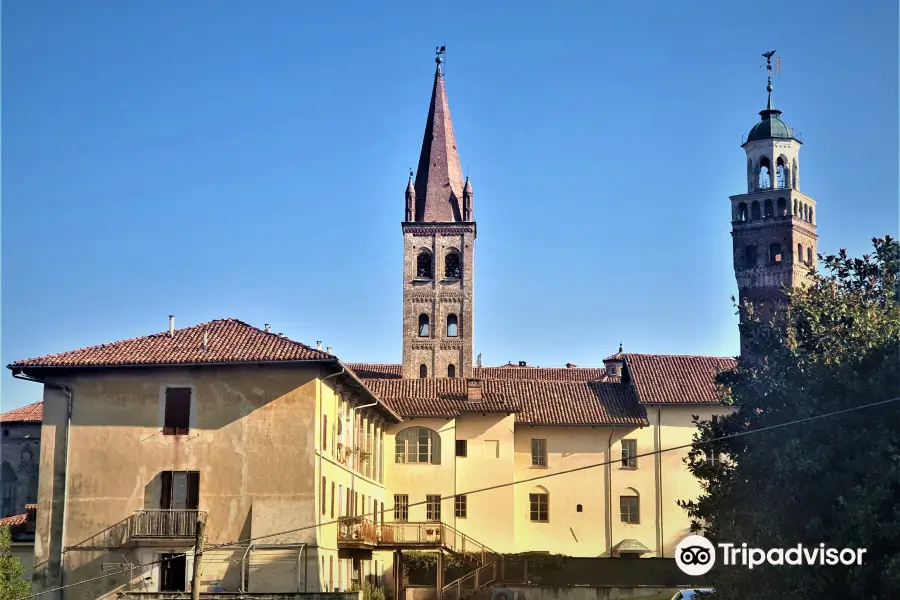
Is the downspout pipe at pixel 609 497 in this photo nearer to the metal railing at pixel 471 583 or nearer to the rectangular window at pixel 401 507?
the metal railing at pixel 471 583

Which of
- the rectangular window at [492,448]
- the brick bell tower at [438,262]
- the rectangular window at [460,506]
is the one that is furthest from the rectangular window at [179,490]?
the brick bell tower at [438,262]

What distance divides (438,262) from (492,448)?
35.3 m

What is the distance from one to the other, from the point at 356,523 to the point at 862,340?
20.9 meters

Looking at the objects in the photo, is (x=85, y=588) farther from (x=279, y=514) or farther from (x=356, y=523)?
(x=356, y=523)

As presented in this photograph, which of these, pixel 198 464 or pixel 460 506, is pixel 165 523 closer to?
pixel 198 464

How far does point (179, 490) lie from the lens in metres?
36.6

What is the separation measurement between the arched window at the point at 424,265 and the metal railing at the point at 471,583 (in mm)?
41060

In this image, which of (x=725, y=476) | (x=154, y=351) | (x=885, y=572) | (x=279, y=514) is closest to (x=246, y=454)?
(x=279, y=514)

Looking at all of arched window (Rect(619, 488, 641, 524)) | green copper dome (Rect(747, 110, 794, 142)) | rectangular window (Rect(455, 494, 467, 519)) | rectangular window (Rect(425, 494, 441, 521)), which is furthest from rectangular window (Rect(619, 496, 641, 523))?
green copper dome (Rect(747, 110, 794, 142))

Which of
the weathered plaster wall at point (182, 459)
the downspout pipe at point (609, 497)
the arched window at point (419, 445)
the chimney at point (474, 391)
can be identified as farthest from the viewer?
the downspout pipe at point (609, 497)

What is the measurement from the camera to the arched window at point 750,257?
3519 inches

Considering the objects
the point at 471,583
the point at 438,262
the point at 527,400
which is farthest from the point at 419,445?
the point at 438,262

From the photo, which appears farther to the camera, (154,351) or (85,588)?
(154,351)

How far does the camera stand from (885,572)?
22.2 m
